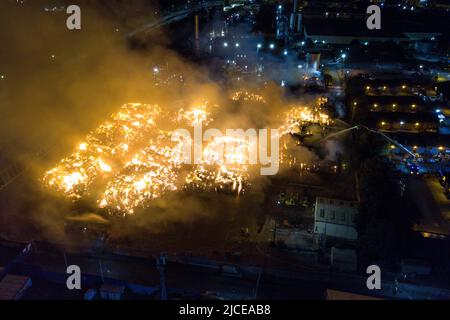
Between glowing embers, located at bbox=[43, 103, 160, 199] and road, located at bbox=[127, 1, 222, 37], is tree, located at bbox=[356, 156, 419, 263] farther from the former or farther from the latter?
road, located at bbox=[127, 1, 222, 37]

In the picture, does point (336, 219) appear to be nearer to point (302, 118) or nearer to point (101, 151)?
point (302, 118)

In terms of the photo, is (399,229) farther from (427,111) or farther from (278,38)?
(278,38)

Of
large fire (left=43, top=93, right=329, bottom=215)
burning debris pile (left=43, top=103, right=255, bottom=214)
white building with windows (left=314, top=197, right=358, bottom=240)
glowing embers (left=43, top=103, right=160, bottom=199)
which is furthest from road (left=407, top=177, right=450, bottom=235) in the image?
glowing embers (left=43, top=103, right=160, bottom=199)

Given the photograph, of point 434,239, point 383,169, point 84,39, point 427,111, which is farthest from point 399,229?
point 84,39

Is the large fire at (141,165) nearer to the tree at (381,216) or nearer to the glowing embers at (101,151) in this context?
the glowing embers at (101,151)

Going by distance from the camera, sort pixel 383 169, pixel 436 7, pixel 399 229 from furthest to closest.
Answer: pixel 436 7 < pixel 383 169 < pixel 399 229

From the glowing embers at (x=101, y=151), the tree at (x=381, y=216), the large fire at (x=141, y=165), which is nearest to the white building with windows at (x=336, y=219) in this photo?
the tree at (x=381, y=216)
